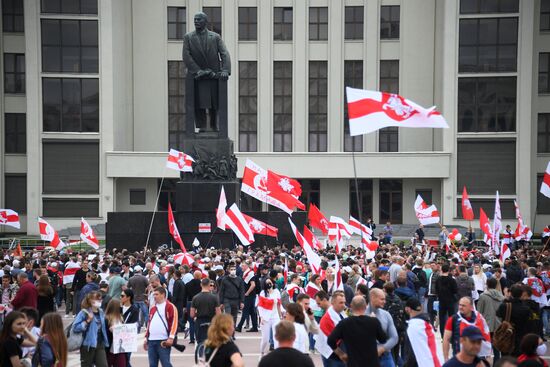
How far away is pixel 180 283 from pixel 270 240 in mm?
14529

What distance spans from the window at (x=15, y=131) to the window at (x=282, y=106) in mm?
15803

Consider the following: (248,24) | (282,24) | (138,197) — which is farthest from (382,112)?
(248,24)

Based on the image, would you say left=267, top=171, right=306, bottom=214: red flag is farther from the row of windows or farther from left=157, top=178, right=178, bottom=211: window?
the row of windows

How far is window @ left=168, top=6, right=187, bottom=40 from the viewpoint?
56.6m

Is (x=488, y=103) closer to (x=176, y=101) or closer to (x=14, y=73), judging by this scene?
(x=176, y=101)

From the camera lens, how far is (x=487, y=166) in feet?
173

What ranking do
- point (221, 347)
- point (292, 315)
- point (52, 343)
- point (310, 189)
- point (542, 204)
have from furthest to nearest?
point (310, 189) → point (542, 204) → point (292, 315) → point (52, 343) → point (221, 347)

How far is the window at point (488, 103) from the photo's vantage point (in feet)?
172

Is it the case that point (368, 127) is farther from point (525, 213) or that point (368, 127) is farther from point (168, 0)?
point (168, 0)

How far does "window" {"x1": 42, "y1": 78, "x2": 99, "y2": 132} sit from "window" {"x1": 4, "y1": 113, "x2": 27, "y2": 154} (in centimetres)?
268

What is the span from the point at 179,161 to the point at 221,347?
20941 mm

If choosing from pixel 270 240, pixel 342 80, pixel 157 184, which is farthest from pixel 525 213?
pixel 270 240

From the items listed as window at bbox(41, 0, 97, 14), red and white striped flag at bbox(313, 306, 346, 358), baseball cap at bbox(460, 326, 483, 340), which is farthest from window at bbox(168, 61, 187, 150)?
baseball cap at bbox(460, 326, 483, 340)

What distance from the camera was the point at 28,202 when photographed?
53.3 meters
